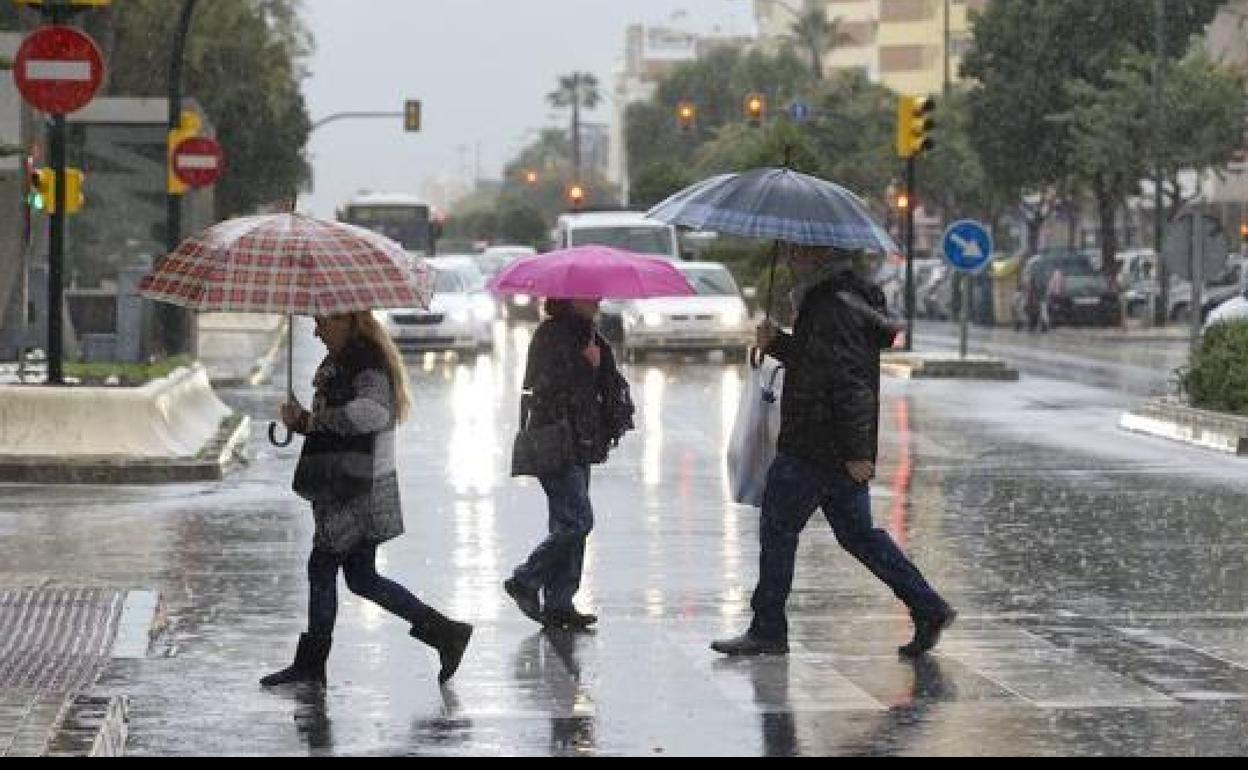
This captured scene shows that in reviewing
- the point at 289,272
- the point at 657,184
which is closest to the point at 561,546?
the point at 289,272

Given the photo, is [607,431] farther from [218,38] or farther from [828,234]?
[218,38]

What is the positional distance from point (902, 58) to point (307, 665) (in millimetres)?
161602

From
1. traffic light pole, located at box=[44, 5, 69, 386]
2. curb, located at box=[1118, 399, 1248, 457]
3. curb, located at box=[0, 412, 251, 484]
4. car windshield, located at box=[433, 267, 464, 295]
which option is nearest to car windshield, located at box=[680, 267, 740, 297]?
car windshield, located at box=[433, 267, 464, 295]

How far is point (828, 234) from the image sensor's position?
500 inches

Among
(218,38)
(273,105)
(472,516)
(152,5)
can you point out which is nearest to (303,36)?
(273,105)

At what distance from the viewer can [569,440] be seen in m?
13.7

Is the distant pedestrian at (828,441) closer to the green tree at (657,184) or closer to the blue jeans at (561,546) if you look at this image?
the blue jeans at (561,546)

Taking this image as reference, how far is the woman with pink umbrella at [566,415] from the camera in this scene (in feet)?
45.0

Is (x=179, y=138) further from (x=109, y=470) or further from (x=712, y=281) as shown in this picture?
(x=712, y=281)

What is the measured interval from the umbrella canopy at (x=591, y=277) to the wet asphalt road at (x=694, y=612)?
1.51 metres

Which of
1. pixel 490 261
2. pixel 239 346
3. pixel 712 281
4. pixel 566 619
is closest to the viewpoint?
pixel 566 619

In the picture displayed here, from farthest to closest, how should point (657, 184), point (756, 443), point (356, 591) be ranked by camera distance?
point (657, 184), point (756, 443), point (356, 591)

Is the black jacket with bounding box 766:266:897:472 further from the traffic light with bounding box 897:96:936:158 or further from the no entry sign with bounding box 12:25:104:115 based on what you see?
the traffic light with bounding box 897:96:936:158

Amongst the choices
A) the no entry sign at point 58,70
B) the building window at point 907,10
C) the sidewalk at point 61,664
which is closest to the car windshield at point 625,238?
the no entry sign at point 58,70
